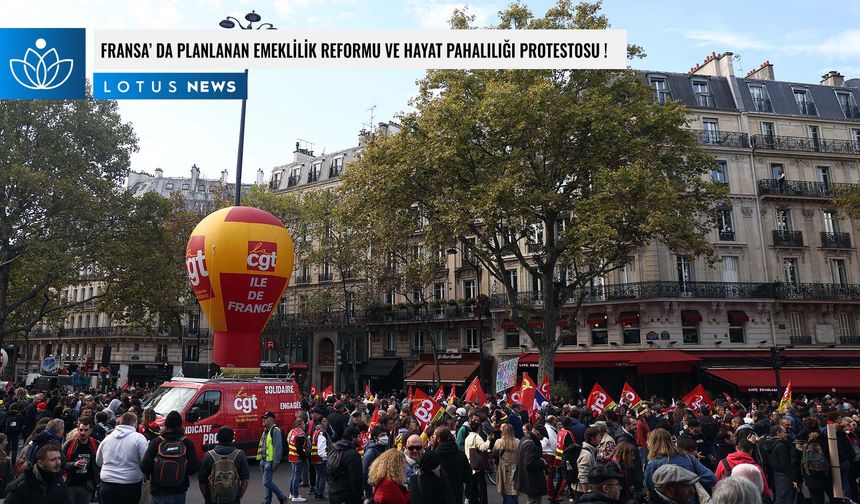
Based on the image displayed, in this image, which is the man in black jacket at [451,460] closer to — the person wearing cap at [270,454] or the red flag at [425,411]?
the person wearing cap at [270,454]

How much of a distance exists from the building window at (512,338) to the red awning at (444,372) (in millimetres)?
2254

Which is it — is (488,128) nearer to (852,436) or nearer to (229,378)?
(229,378)

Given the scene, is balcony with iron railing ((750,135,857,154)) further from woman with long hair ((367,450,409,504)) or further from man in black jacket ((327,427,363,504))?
woman with long hair ((367,450,409,504))

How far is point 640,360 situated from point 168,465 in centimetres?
2711

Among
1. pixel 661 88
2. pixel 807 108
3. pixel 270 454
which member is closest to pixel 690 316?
pixel 661 88

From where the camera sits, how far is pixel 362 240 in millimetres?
29000

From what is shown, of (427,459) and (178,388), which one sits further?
(178,388)

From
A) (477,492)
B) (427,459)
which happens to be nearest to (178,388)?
(477,492)

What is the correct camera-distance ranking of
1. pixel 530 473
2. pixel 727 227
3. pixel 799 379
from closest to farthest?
pixel 530 473 < pixel 799 379 < pixel 727 227

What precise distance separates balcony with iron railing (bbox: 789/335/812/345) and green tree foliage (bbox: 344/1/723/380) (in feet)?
39.4

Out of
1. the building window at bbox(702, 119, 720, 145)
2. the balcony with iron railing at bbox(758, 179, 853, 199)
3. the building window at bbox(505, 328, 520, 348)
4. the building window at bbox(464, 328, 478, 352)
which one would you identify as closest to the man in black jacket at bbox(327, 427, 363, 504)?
the building window at bbox(505, 328, 520, 348)

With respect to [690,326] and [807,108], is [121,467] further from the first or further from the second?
[807,108]

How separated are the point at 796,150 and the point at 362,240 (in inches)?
998

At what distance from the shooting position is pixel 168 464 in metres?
7.46
